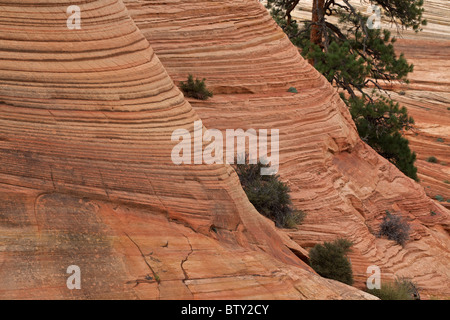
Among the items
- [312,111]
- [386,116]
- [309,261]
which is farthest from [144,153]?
[386,116]

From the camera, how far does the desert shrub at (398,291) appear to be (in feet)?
28.5

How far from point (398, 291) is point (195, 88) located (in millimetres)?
5006

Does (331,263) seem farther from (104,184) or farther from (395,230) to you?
(104,184)

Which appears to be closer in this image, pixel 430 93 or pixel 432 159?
pixel 432 159

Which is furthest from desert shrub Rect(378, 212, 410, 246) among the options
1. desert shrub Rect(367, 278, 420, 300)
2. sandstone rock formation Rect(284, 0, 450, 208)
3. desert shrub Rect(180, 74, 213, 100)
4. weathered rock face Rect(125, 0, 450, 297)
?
sandstone rock formation Rect(284, 0, 450, 208)

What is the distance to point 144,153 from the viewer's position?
21.3ft

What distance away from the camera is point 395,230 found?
11711mm

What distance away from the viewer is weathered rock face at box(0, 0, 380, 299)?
580 centimetres

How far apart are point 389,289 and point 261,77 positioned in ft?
16.5
